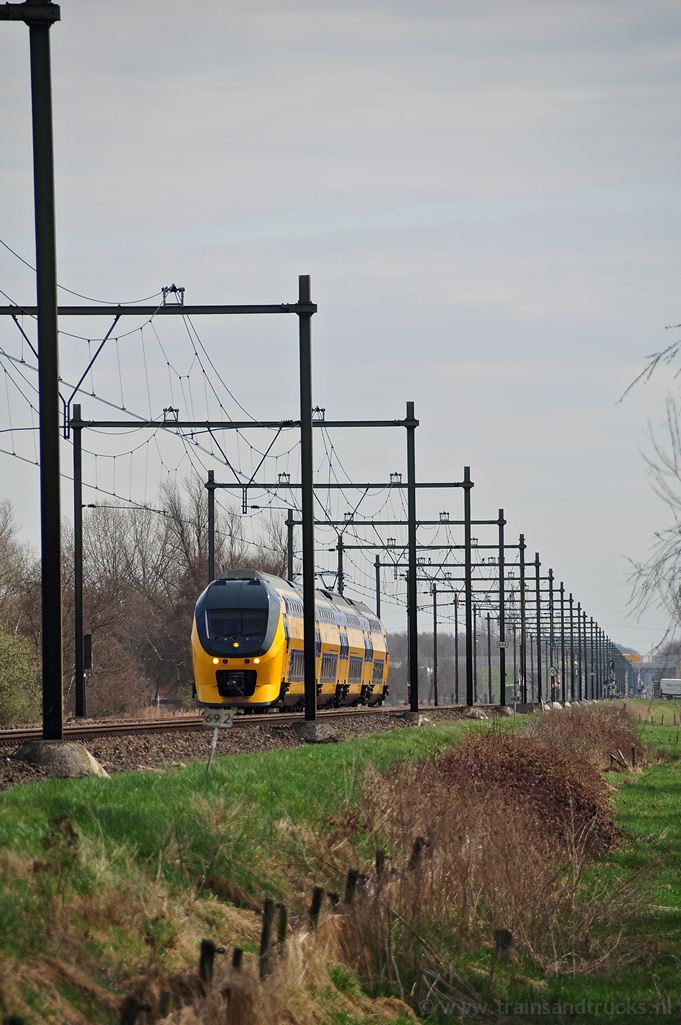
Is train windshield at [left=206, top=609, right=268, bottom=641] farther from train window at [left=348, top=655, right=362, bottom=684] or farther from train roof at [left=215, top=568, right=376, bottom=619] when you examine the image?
train window at [left=348, top=655, right=362, bottom=684]

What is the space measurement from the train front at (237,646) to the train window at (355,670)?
16224 millimetres

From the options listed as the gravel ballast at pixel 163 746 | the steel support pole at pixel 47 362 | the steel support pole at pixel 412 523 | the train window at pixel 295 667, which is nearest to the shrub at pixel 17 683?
the train window at pixel 295 667

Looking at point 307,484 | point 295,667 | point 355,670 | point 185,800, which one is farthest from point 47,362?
point 355,670

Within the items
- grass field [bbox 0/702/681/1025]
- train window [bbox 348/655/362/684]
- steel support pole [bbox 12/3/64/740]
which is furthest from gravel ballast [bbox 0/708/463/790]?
train window [bbox 348/655/362/684]

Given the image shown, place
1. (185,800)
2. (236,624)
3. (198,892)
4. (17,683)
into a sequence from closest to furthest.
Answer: (198,892) < (185,800) < (236,624) < (17,683)

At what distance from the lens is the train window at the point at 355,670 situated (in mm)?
52688

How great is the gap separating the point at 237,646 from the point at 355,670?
62.3 feet

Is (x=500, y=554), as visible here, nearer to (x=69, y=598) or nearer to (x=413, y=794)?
(x=69, y=598)

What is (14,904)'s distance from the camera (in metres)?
9.48

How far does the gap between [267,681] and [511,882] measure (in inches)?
848

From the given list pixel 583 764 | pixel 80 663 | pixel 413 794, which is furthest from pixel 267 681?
pixel 413 794

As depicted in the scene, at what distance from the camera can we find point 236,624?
35750 mm

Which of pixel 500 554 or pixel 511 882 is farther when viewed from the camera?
pixel 500 554

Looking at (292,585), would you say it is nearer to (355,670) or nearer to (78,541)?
(78,541)
